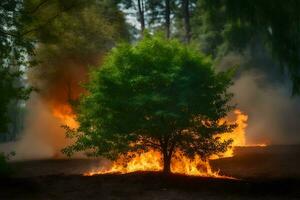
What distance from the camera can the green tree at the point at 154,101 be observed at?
13.9 meters

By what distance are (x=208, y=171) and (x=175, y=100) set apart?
460 centimetres

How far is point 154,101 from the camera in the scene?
1378cm

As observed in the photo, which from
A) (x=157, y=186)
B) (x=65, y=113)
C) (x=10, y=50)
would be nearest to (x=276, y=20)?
(x=157, y=186)

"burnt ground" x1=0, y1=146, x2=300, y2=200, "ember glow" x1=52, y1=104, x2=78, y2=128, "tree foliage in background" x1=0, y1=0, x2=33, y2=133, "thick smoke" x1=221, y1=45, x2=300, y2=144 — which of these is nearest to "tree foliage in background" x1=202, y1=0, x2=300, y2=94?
"burnt ground" x1=0, y1=146, x2=300, y2=200

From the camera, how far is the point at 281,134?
35.8 m

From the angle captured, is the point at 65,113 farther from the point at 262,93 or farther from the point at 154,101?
the point at 154,101

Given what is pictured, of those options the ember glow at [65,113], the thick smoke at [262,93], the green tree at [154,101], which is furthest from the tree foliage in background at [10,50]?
the thick smoke at [262,93]

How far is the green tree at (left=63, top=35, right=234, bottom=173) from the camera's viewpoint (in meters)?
13.9

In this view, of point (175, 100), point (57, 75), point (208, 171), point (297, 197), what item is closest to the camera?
point (297, 197)

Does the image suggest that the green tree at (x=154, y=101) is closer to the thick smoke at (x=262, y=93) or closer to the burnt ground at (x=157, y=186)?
the burnt ground at (x=157, y=186)

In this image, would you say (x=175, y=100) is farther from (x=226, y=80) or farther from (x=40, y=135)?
(x=40, y=135)

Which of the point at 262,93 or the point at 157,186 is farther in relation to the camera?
the point at 262,93

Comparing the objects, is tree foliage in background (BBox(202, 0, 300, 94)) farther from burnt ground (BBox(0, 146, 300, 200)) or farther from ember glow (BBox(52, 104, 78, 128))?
ember glow (BBox(52, 104, 78, 128))

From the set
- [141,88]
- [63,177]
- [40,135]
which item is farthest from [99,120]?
[40,135]
